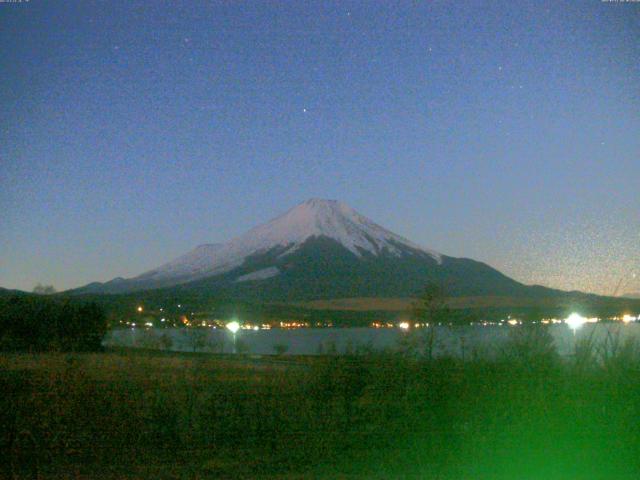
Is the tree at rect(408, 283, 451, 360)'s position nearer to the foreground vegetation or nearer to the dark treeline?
the foreground vegetation

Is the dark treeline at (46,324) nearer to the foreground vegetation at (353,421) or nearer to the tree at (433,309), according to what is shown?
the tree at (433,309)

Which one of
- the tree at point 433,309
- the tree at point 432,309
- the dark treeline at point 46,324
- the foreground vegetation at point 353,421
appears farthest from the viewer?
the dark treeline at point 46,324

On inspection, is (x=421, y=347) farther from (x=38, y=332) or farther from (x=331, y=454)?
(x=38, y=332)

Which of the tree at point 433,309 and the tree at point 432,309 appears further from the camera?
the tree at point 432,309

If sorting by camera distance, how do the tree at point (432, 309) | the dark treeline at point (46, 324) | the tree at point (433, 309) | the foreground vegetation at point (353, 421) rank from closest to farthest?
1. the foreground vegetation at point (353, 421)
2. the tree at point (433, 309)
3. the tree at point (432, 309)
4. the dark treeline at point (46, 324)

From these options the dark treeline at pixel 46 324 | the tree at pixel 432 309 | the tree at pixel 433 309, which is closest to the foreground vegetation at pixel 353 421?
the tree at pixel 433 309

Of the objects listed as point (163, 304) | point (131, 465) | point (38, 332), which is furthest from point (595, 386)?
point (163, 304)

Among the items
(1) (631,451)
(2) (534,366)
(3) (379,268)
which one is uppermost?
(3) (379,268)
